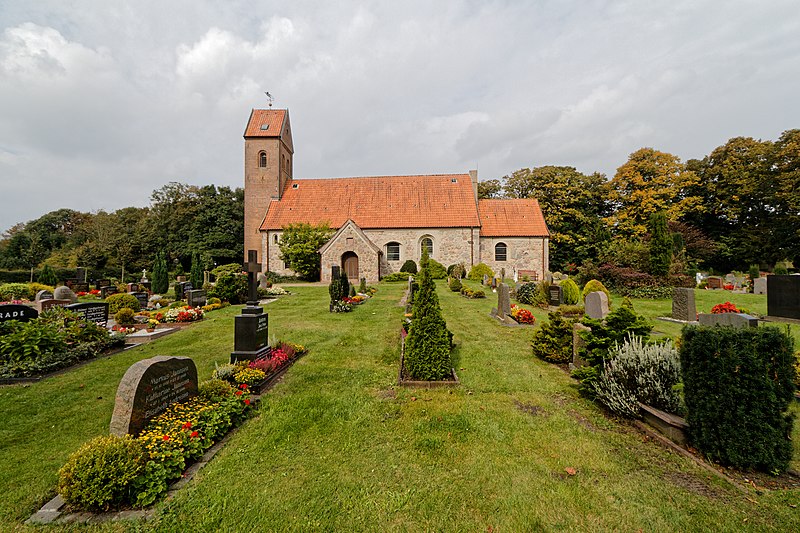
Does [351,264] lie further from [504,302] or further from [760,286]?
[760,286]

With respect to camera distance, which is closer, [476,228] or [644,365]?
[644,365]

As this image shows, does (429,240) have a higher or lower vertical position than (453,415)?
higher

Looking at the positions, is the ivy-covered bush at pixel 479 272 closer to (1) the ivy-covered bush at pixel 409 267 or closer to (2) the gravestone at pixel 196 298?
(1) the ivy-covered bush at pixel 409 267

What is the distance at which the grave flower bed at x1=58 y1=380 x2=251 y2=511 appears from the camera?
2.76 metres

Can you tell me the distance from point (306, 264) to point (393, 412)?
21457mm

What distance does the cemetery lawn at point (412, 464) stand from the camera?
266 cm

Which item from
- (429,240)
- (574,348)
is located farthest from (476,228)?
(574,348)

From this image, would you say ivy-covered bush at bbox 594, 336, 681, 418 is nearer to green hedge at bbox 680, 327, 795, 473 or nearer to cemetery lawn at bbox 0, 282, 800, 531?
cemetery lawn at bbox 0, 282, 800, 531

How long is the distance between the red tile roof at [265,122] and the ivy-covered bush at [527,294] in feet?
79.8

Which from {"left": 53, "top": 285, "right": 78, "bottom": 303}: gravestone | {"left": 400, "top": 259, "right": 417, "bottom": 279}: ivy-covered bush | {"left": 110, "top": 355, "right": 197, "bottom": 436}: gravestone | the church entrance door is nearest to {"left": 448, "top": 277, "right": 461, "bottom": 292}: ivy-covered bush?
{"left": 400, "top": 259, "right": 417, "bottom": 279}: ivy-covered bush

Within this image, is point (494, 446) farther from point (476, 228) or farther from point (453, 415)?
point (476, 228)

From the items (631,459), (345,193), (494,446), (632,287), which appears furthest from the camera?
(345,193)

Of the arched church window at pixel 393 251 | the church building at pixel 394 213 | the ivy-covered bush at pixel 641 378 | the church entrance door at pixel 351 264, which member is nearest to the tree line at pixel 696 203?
the church building at pixel 394 213

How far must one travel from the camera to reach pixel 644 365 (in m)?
4.25
